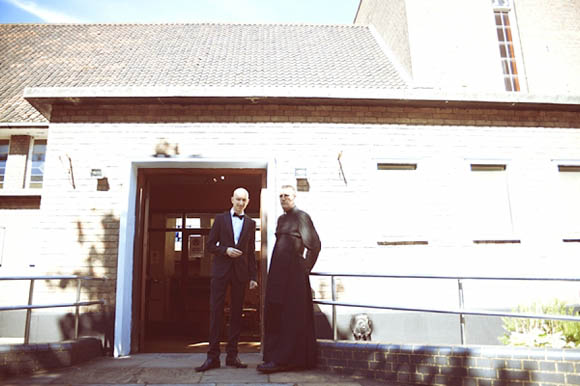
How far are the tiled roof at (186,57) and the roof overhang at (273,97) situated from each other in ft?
1.69

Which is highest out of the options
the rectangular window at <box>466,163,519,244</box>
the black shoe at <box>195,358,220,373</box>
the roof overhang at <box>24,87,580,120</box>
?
the roof overhang at <box>24,87,580,120</box>

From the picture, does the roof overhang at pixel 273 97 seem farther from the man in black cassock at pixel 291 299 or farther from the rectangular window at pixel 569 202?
the man in black cassock at pixel 291 299

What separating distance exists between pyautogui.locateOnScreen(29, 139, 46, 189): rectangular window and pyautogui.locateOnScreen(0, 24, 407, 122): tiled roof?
724 millimetres

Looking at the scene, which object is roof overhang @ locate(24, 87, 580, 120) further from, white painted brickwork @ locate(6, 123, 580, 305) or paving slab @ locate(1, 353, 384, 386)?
paving slab @ locate(1, 353, 384, 386)

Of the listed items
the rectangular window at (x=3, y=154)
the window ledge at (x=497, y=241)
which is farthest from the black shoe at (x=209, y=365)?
the rectangular window at (x=3, y=154)

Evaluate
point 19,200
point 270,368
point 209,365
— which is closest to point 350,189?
point 270,368

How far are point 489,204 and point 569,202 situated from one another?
1749mm

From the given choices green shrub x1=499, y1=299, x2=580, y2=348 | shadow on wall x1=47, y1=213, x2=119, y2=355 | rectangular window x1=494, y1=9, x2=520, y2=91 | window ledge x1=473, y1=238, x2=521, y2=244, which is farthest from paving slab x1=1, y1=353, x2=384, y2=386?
rectangular window x1=494, y1=9, x2=520, y2=91

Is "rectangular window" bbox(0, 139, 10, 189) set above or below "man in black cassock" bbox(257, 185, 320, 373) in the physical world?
above

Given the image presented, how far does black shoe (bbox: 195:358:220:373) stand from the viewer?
4.38 m

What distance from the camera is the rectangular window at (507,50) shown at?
30.6 ft

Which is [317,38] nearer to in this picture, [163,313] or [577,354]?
[163,313]

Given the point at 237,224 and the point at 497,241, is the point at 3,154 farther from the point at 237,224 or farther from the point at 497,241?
the point at 497,241

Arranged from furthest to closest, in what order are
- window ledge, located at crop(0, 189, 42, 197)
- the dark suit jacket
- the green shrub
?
window ledge, located at crop(0, 189, 42, 197) < the green shrub < the dark suit jacket
